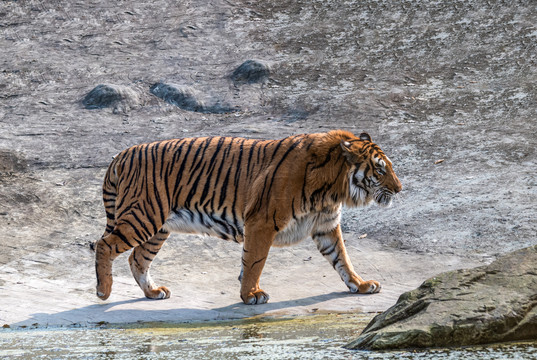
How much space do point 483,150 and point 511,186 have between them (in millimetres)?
1255

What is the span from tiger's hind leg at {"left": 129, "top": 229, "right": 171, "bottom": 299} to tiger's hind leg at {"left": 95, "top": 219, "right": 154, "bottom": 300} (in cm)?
24

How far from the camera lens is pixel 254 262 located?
18.8 ft

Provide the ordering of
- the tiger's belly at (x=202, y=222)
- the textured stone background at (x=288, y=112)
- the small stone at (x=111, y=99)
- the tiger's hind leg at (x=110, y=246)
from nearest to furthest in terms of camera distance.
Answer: the tiger's hind leg at (x=110, y=246) → the tiger's belly at (x=202, y=222) → the textured stone background at (x=288, y=112) → the small stone at (x=111, y=99)

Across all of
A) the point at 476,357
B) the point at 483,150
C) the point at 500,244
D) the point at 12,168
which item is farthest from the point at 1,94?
the point at 476,357

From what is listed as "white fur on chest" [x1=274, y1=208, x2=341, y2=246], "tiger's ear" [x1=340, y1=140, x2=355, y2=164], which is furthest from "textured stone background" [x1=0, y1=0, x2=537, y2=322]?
"tiger's ear" [x1=340, y1=140, x2=355, y2=164]

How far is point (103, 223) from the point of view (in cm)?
798

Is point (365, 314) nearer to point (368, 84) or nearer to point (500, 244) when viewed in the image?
point (500, 244)

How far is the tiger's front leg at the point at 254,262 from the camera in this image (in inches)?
225

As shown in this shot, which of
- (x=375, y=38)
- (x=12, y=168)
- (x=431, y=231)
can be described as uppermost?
(x=375, y=38)

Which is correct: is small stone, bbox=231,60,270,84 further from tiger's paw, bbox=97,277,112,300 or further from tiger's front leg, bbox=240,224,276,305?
tiger's paw, bbox=97,277,112,300

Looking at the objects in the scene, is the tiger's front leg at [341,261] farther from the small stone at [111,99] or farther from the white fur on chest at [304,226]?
the small stone at [111,99]

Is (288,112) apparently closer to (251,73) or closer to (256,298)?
(251,73)

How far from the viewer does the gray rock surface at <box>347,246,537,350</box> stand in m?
3.88

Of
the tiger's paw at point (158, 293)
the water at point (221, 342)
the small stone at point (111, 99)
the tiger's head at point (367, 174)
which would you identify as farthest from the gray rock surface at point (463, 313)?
the small stone at point (111, 99)
